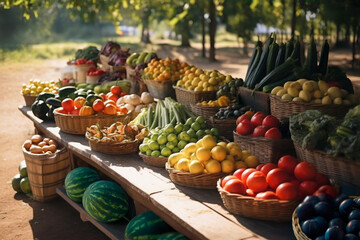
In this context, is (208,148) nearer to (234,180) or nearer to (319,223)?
(234,180)

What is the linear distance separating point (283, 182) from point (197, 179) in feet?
2.38

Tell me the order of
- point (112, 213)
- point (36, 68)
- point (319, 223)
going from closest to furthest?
point (319, 223) < point (112, 213) < point (36, 68)

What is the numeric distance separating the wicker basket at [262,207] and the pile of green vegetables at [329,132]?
17.7 inches

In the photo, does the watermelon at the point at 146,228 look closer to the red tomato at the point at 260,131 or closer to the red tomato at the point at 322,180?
the red tomato at the point at 260,131

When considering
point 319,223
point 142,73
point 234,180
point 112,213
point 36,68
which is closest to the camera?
point 319,223

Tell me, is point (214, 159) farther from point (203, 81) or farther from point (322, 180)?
point (203, 81)

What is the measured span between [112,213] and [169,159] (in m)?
0.79

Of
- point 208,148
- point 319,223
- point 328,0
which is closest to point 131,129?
point 208,148

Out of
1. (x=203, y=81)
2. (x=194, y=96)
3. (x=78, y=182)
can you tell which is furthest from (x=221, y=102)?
(x=78, y=182)

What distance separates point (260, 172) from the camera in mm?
3090

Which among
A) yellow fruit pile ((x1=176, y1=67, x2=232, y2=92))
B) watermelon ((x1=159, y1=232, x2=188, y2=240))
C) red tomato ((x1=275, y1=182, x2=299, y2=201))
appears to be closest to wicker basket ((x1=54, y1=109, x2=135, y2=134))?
yellow fruit pile ((x1=176, y1=67, x2=232, y2=92))

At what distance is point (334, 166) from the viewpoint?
3037 millimetres

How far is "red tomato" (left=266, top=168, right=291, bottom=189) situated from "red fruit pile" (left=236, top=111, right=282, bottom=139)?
60 centimetres

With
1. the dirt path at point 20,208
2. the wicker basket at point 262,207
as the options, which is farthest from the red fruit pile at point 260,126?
the dirt path at point 20,208
